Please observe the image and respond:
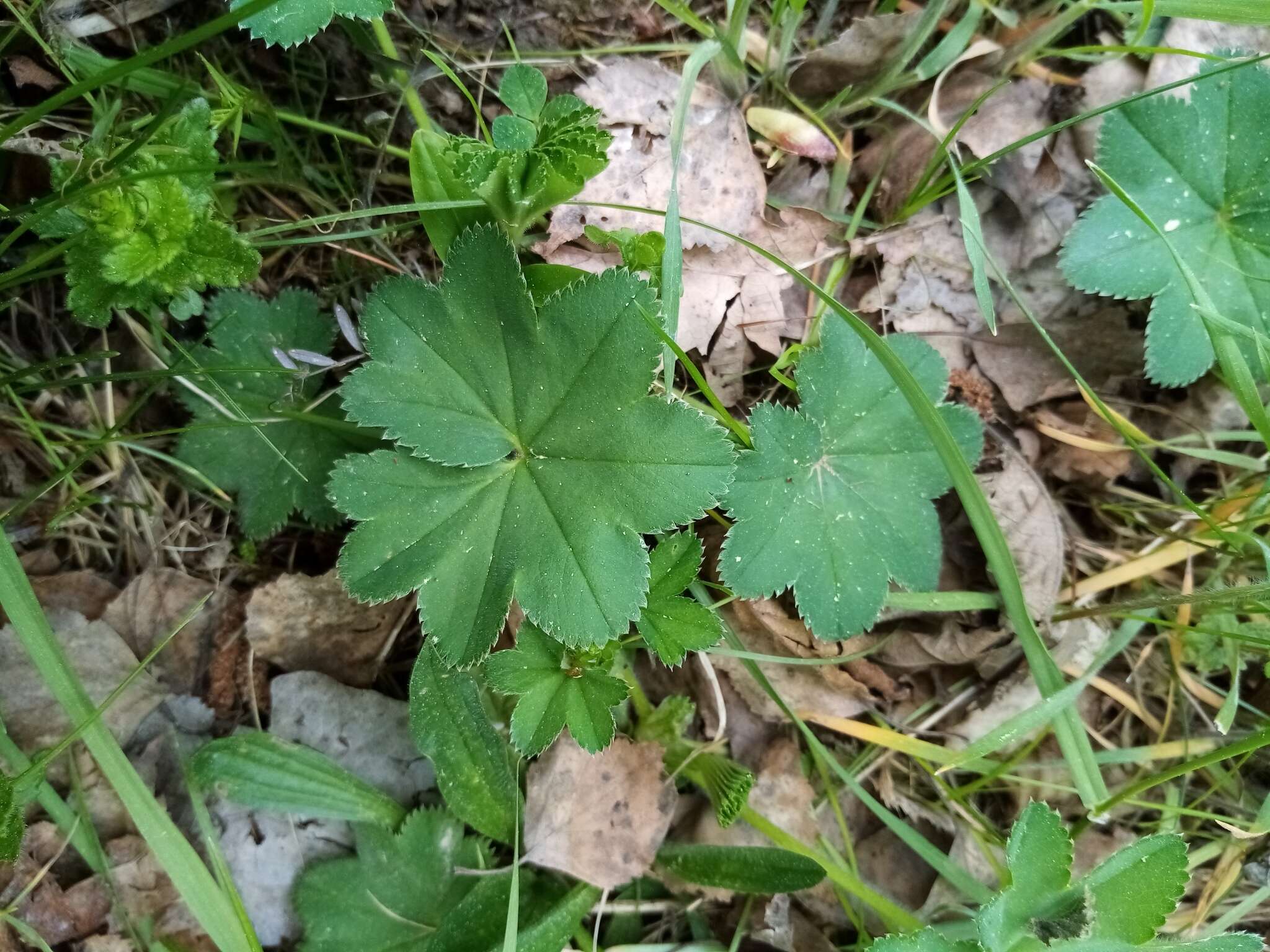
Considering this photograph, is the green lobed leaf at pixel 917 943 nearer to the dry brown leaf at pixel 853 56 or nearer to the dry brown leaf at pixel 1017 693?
the dry brown leaf at pixel 1017 693

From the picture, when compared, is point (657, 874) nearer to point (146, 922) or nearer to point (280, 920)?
point (280, 920)

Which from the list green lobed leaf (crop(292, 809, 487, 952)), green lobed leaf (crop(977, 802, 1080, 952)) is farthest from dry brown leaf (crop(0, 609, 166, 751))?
green lobed leaf (crop(977, 802, 1080, 952))

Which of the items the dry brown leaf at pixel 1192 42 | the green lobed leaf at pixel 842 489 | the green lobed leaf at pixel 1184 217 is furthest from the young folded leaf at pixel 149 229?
the dry brown leaf at pixel 1192 42

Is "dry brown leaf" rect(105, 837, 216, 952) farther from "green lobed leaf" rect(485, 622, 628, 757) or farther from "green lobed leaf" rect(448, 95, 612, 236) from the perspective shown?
"green lobed leaf" rect(448, 95, 612, 236)

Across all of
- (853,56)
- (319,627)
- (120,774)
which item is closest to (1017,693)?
(853,56)

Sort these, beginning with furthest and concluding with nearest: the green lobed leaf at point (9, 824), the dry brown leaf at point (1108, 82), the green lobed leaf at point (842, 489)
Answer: the dry brown leaf at point (1108, 82) < the green lobed leaf at point (842, 489) < the green lobed leaf at point (9, 824)

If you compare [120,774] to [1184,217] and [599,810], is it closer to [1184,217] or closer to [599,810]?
[599,810]

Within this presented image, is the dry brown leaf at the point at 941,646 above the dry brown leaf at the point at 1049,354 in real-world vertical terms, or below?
below
